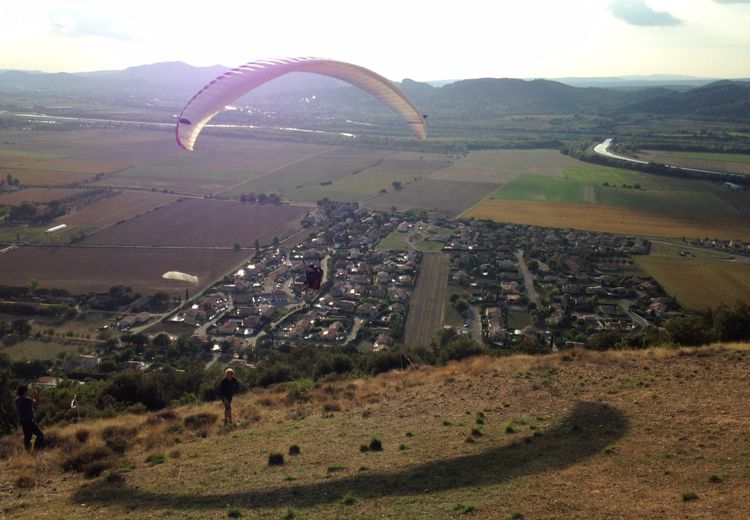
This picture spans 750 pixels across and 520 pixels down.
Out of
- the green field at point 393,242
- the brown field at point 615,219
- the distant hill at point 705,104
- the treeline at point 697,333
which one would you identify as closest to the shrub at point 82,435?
the treeline at point 697,333

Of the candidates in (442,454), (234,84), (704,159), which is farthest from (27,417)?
(704,159)

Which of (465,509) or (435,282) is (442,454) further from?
(435,282)

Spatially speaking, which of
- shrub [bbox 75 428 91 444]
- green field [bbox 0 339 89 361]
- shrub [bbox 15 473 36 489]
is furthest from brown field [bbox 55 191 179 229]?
shrub [bbox 15 473 36 489]

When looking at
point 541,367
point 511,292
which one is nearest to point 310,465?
point 541,367

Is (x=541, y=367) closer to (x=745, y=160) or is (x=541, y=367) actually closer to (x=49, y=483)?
(x=49, y=483)

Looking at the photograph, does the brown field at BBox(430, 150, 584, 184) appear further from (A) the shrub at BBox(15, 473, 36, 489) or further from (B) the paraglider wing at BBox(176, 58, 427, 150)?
(A) the shrub at BBox(15, 473, 36, 489)
